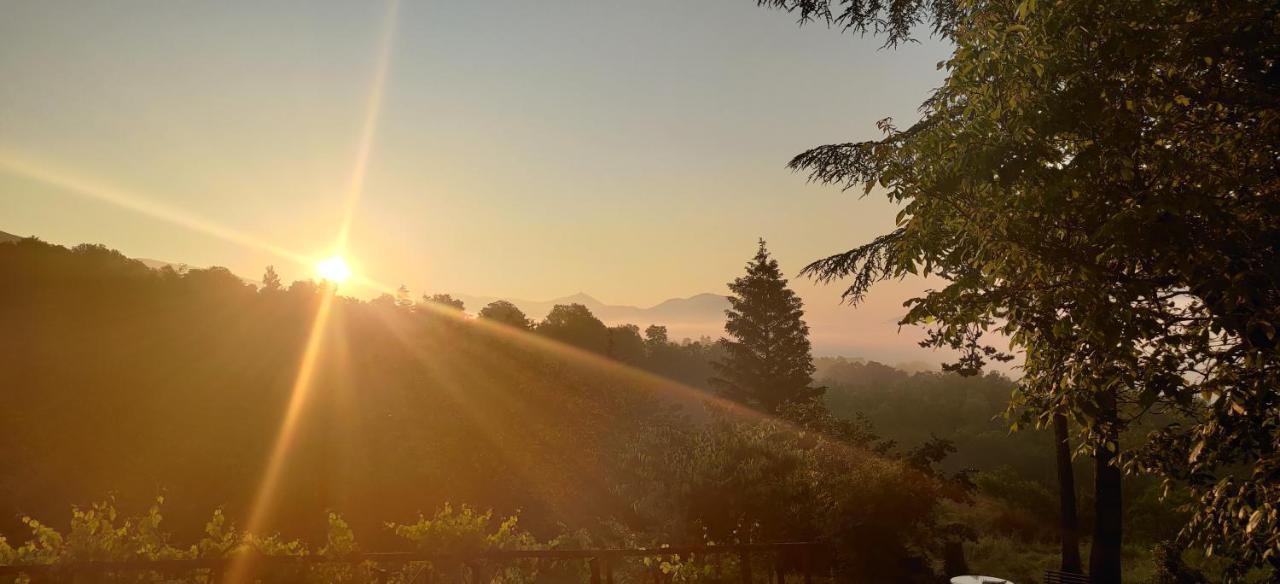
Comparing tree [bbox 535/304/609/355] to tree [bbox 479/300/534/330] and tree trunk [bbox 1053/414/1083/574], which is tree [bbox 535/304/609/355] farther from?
tree trunk [bbox 1053/414/1083/574]

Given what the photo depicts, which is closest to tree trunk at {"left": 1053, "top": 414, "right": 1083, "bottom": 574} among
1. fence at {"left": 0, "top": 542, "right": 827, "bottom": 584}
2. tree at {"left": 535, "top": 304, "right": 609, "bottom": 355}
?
fence at {"left": 0, "top": 542, "right": 827, "bottom": 584}

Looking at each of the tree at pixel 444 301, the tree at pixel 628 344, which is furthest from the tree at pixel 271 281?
the tree at pixel 628 344

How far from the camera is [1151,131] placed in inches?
213

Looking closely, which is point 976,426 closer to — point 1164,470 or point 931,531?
point 931,531

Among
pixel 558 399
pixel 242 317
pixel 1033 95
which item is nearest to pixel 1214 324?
pixel 1033 95

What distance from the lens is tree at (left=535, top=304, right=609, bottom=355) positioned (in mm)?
50156

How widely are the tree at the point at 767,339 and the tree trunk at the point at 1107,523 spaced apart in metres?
28.6

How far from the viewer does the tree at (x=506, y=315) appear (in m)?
43.9

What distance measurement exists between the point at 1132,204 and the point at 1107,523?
8825 millimetres

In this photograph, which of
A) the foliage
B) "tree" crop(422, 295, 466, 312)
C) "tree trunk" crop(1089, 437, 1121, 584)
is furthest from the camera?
"tree" crop(422, 295, 466, 312)

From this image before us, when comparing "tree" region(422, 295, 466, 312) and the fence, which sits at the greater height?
"tree" region(422, 295, 466, 312)

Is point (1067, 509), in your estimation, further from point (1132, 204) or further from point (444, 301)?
point (444, 301)

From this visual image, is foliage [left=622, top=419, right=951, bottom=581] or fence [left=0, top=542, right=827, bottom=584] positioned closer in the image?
fence [left=0, top=542, right=827, bottom=584]

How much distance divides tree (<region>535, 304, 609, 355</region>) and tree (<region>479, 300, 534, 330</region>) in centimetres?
223
